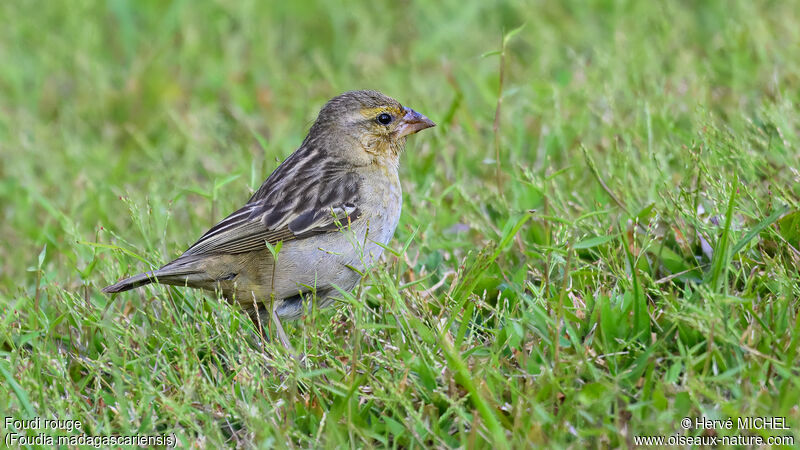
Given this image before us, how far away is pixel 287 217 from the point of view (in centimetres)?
480

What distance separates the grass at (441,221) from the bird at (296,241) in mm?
164

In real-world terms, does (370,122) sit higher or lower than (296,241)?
higher

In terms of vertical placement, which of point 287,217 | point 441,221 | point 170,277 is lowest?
point 441,221

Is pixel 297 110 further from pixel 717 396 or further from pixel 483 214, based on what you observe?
pixel 717 396

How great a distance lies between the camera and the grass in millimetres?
3707

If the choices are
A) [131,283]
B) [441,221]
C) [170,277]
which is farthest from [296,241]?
[441,221]

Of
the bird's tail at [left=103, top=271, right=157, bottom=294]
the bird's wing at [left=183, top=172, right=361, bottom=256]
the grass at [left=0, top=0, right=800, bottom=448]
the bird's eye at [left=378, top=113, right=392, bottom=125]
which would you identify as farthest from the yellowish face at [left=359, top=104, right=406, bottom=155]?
the bird's tail at [left=103, top=271, right=157, bottom=294]

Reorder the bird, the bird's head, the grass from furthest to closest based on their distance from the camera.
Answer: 1. the bird's head
2. the bird
3. the grass

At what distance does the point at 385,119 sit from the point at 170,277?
1.46 m

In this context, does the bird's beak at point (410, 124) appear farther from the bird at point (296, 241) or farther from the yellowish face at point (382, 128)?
the bird at point (296, 241)

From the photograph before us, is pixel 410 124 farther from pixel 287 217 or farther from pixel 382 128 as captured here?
pixel 287 217

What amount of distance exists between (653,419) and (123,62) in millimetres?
6969

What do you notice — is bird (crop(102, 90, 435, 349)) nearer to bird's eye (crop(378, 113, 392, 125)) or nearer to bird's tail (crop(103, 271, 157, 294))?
bird's tail (crop(103, 271, 157, 294))

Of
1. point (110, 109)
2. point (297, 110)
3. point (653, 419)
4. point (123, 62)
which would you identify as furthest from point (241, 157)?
point (653, 419)
